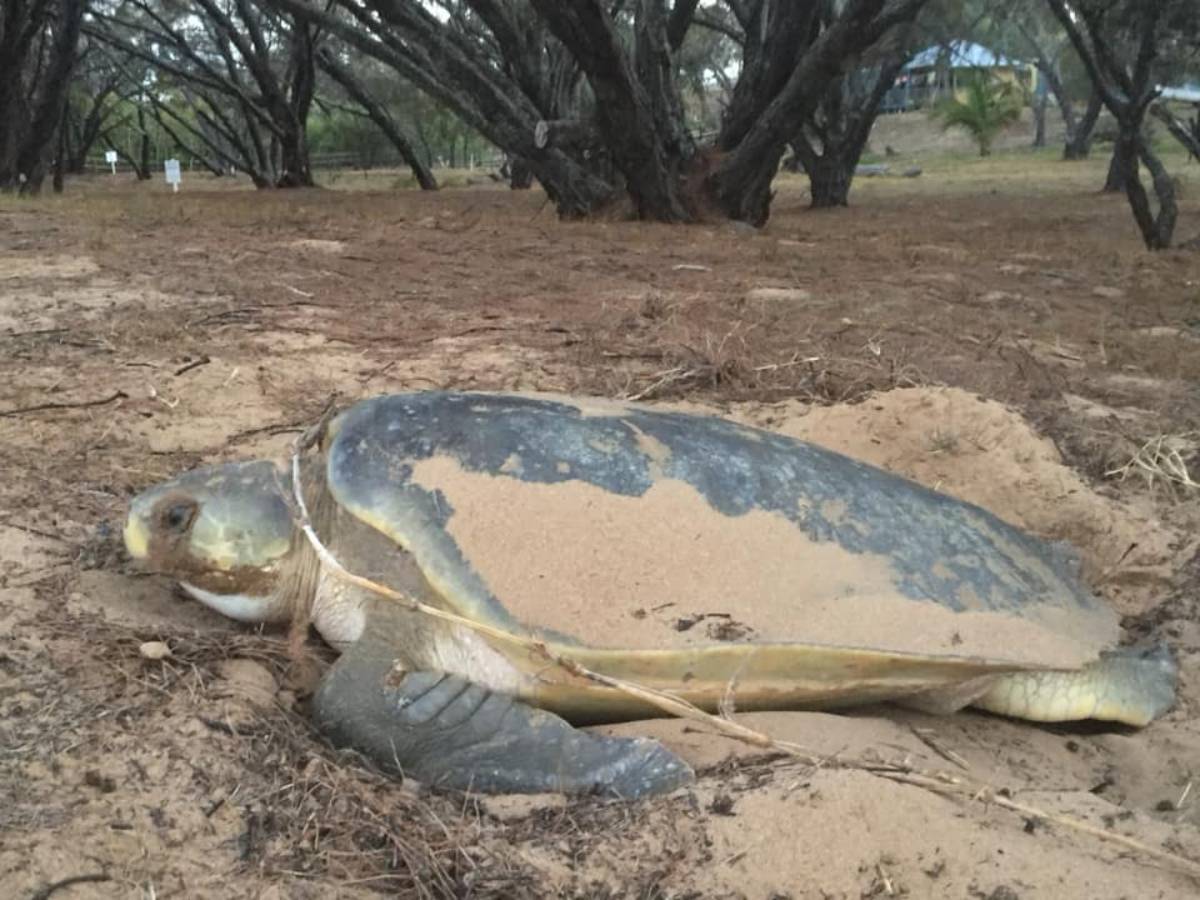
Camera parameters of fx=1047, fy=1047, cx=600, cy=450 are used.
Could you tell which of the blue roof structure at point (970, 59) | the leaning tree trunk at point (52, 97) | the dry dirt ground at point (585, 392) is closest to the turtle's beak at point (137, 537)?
the dry dirt ground at point (585, 392)

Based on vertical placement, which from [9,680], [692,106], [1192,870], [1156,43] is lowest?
[1192,870]

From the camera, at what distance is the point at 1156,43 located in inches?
250

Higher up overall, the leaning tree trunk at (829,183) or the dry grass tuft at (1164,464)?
the leaning tree trunk at (829,183)

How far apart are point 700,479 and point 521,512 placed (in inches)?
12.7

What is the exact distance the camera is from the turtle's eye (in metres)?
1.80

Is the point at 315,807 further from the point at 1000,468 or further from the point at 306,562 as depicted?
Answer: the point at 1000,468

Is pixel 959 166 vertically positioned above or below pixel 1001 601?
above

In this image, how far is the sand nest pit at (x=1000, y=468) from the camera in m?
2.38

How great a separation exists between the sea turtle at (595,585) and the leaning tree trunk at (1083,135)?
20212 millimetres

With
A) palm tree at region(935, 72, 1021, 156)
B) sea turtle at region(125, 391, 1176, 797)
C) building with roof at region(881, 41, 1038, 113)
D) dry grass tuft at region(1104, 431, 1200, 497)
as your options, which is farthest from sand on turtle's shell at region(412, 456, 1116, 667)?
building with roof at region(881, 41, 1038, 113)

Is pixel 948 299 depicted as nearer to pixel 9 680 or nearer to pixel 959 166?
pixel 9 680

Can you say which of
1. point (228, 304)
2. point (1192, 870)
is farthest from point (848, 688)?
point (228, 304)

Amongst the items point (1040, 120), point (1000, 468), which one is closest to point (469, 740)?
point (1000, 468)

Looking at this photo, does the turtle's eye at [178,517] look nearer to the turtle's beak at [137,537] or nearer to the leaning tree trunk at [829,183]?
the turtle's beak at [137,537]
